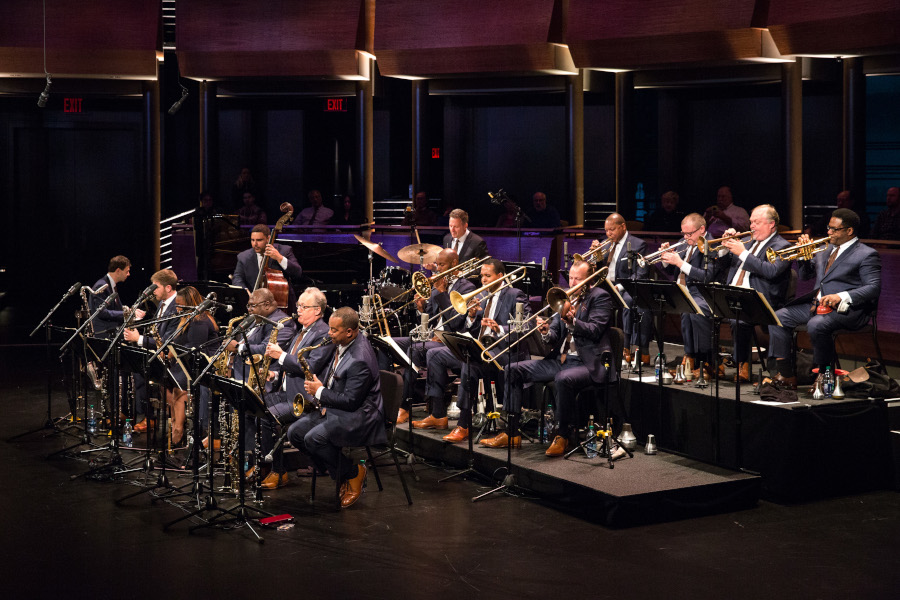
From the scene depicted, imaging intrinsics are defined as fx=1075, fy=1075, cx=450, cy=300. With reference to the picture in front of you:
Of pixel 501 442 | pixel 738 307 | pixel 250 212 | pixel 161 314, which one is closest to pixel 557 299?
pixel 501 442

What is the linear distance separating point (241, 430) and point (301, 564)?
969mm

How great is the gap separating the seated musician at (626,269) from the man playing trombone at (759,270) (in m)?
1.00

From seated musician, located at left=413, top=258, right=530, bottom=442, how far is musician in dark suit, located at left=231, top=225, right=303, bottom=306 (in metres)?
2.42

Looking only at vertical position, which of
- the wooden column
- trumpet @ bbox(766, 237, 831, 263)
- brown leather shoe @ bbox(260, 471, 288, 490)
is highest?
the wooden column

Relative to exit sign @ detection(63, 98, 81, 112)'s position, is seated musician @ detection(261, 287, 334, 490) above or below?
below

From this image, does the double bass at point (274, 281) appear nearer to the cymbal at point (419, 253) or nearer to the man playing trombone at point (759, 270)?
the cymbal at point (419, 253)

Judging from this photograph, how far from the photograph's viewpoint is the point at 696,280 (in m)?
8.80

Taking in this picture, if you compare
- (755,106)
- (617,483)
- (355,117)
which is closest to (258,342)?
(617,483)

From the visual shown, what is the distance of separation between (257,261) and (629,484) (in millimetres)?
4972

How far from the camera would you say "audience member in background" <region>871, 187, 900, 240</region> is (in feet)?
34.2

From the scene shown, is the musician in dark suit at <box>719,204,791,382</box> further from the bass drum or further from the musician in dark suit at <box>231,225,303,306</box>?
the musician in dark suit at <box>231,225,303,306</box>

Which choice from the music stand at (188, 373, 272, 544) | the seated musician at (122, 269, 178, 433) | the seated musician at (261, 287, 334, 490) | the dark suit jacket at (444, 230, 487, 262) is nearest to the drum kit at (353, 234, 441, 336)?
the dark suit jacket at (444, 230, 487, 262)

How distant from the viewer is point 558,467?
7.44 m

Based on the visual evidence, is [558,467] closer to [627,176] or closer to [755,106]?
[627,176]
